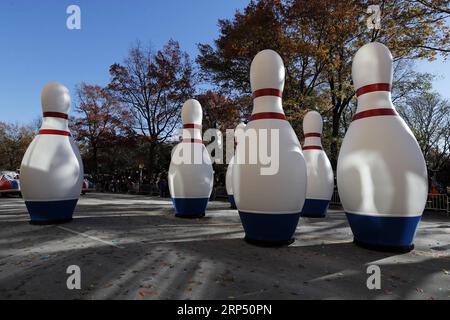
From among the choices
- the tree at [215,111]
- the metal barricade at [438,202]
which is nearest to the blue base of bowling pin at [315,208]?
the metal barricade at [438,202]

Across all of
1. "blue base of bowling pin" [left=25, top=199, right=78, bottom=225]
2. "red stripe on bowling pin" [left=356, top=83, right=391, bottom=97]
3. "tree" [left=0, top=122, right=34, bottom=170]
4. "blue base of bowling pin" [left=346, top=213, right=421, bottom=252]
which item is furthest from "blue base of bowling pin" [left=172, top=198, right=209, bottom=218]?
"tree" [left=0, top=122, right=34, bottom=170]

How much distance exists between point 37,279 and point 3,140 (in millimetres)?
45511

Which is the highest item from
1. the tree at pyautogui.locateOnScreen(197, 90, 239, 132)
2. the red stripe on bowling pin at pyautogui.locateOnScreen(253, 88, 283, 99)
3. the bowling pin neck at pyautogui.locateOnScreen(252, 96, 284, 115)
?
the tree at pyautogui.locateOnScreen(197, 90, 239, 132)

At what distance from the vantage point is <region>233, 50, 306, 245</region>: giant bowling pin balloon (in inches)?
214

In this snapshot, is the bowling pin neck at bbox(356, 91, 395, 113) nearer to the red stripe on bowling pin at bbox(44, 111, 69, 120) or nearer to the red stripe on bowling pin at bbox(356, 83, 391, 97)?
the red stripe on bowling pin at bbox(356, 83, 391, 97)

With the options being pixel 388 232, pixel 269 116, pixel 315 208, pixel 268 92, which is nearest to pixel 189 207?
pixel 315 208

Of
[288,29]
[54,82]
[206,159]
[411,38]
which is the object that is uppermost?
[288,29]

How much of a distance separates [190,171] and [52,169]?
128 inches

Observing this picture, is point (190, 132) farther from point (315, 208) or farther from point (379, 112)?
point (379, 112)

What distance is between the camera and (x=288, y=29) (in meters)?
15.4

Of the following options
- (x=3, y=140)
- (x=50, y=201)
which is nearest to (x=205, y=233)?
(x=50, y=201)

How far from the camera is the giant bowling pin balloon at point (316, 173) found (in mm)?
9297

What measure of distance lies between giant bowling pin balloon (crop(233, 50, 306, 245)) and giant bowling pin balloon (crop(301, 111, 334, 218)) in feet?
12.5
